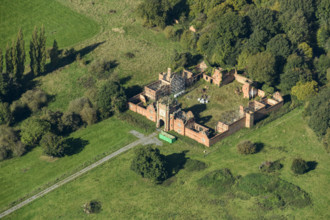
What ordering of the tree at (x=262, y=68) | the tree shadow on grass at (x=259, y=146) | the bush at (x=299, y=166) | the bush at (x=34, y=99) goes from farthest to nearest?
the tree at (x=262, y=68) < the bush at (x=34, y=99) < the tree shadow on grass at (x=259, y=146) < the bush at (x=299, y=166)

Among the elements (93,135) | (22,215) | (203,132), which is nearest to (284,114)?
(203,132)

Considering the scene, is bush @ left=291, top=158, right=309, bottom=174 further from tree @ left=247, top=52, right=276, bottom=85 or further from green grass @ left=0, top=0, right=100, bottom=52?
green grass @ left=0, top=0, right=100, bottom=52

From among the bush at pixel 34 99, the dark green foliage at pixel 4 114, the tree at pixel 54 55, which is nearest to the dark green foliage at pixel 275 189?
the bush at pixel 34 99

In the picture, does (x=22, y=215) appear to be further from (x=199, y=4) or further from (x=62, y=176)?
(x=199, y=4)

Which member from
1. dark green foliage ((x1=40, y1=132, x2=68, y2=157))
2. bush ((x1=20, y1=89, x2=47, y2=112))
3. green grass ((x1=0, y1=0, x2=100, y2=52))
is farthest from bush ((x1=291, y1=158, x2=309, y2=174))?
green grass ((x1=0, y1=0, x2=100, y2=52))

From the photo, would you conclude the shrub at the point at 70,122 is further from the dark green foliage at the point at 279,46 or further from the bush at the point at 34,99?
the dark green foliage at the point at 279,46

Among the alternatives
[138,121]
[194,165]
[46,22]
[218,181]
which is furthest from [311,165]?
[46,22]

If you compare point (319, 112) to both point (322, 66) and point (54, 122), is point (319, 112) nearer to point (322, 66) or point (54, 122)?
point (322, 66)
